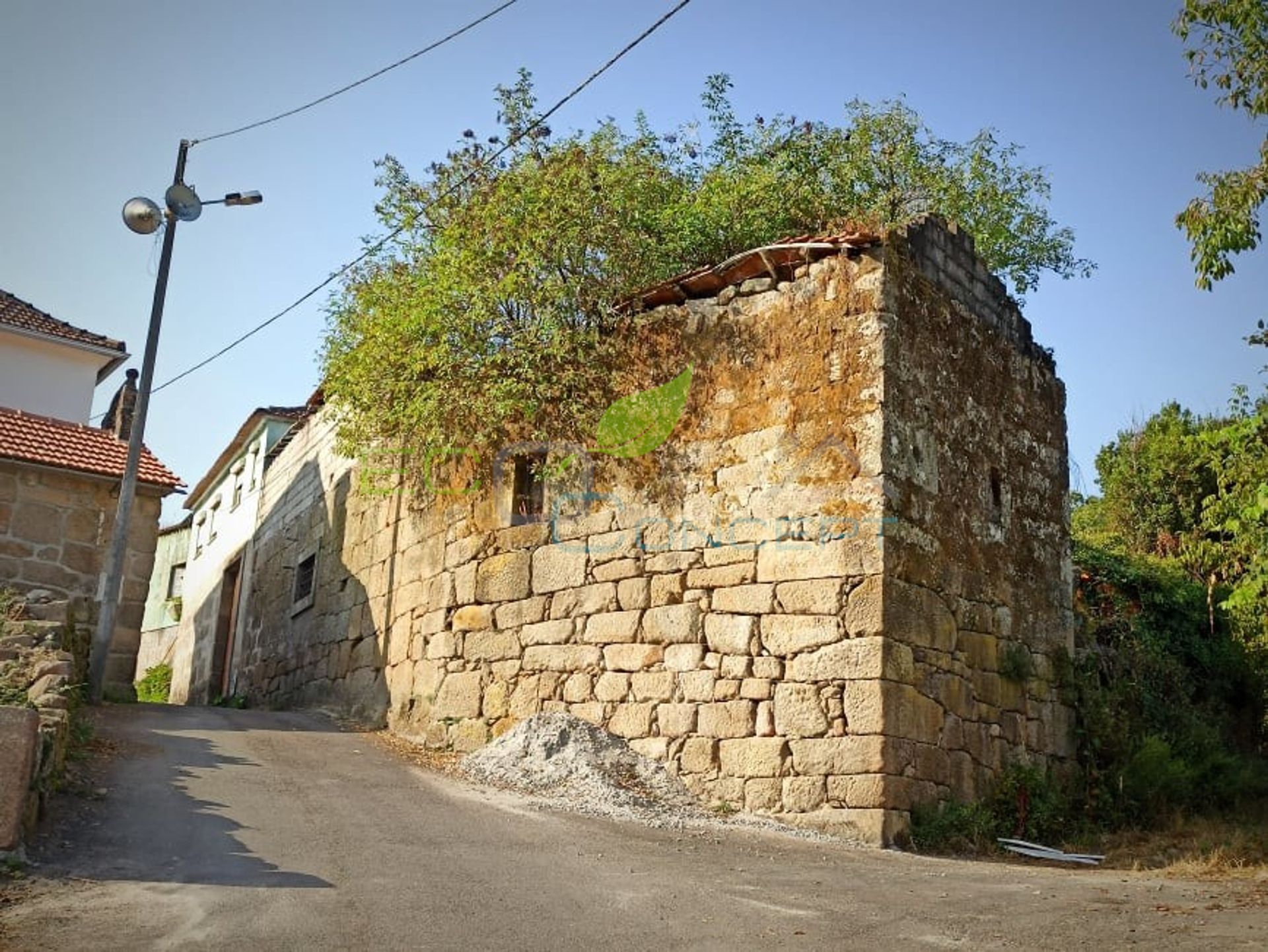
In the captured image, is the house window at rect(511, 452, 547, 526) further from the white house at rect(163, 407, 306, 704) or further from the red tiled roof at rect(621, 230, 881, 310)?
the white house at rect(163, 407, 306, 704)

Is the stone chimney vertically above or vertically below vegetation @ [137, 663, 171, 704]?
above

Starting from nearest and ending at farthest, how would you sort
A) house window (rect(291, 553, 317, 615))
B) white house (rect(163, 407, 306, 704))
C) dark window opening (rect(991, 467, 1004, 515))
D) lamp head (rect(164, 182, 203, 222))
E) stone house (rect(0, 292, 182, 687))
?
1. dark window opening (rect(991, 467, 1004, 515))
2. stone house (rect(0, 292, 182, 687))
3. lamp head (rect(164, 182, 203, 222))
4. house window (rect(291, 553, 317, 615))
5. white house (rect(163, 407, 306, 704))

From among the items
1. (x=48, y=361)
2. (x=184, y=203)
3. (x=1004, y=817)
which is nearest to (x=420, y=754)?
(x=1004, y=817)

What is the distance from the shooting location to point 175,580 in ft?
85.2

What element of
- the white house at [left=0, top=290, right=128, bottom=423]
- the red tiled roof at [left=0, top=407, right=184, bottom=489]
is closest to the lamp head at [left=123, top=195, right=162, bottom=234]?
the red tiled roof at [left=0, top=407, right=184, bottom=489]

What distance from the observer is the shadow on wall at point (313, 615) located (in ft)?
40.2

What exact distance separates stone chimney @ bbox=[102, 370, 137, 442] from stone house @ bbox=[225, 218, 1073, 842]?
20.9 ft

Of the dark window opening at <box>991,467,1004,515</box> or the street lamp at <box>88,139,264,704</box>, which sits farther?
the street lamp at <box>88,139,264,704</box>

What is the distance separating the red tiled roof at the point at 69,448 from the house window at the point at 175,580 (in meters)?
13.0

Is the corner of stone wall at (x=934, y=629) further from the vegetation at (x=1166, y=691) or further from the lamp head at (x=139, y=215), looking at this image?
the lamp head at (x=139, y=215)

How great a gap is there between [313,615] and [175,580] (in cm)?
1333

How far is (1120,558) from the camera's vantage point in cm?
1331

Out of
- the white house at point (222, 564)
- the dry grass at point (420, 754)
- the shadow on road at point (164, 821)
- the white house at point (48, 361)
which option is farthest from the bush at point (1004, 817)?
the white house at point (48, 361)

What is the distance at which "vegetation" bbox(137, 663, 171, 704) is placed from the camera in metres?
21.4
